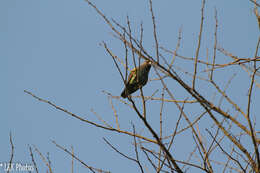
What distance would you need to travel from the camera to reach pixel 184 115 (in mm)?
3264

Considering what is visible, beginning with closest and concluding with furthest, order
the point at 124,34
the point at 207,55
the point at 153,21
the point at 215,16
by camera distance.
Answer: the point at 153,21
the point at 124,34
the point at 215,16
the point at 207,55

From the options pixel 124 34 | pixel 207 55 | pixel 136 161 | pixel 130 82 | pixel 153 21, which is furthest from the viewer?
pixel 130 82

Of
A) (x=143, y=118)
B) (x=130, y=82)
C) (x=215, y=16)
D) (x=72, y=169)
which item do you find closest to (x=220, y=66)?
(x=215, y=16)

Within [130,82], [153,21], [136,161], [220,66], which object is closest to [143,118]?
[136,161]

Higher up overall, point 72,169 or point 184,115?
point 184,115

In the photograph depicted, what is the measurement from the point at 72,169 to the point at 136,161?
1.91ft

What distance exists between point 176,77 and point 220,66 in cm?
86

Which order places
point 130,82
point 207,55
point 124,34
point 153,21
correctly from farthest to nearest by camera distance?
1. point 130,82
2. point 207,55
3. point 124,34
4. point 153,21

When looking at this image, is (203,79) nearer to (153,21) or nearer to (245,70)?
(245,70)

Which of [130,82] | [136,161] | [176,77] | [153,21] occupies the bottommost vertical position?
[136,161]

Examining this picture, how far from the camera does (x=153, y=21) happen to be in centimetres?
324

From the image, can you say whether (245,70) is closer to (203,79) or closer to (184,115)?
(203,79)

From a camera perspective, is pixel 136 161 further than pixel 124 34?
No

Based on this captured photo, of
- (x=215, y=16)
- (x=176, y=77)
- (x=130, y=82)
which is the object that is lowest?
(x=176, y=77)
